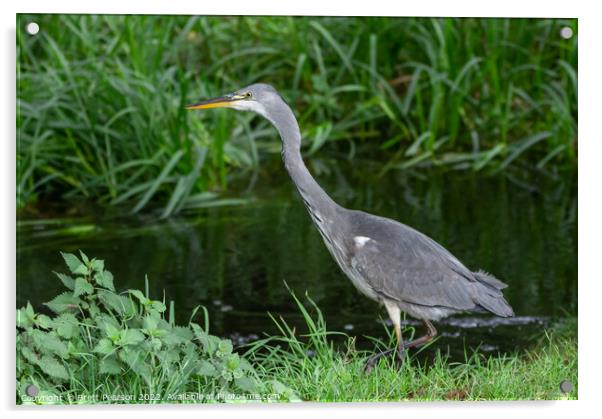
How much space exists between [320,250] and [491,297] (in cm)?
150

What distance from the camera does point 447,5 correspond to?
4.99 m

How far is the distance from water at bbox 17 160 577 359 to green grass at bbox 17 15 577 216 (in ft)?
0.46

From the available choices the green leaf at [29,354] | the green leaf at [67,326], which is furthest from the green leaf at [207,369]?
the green leaf at [29,354]

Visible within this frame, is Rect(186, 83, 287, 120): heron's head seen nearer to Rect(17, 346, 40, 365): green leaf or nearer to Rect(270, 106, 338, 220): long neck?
Rect(270, 106, 338, 220): long neck

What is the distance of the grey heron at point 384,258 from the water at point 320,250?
1.60 feet

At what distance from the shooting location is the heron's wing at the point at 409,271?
4.68 metres

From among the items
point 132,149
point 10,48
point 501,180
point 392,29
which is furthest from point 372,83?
point 10,48

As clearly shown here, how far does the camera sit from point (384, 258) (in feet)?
15.4

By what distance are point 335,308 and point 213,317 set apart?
0.52 metres

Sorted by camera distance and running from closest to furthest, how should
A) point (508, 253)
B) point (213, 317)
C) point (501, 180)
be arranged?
point (213, 317) < point (508, 253) < point (501, 180)

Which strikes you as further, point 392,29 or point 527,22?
point 392,29

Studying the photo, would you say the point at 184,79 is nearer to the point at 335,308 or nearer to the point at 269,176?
the point at 269,176

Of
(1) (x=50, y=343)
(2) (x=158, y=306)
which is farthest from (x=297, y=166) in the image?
(1) (x=50, y=343)

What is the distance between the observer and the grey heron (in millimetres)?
4688
